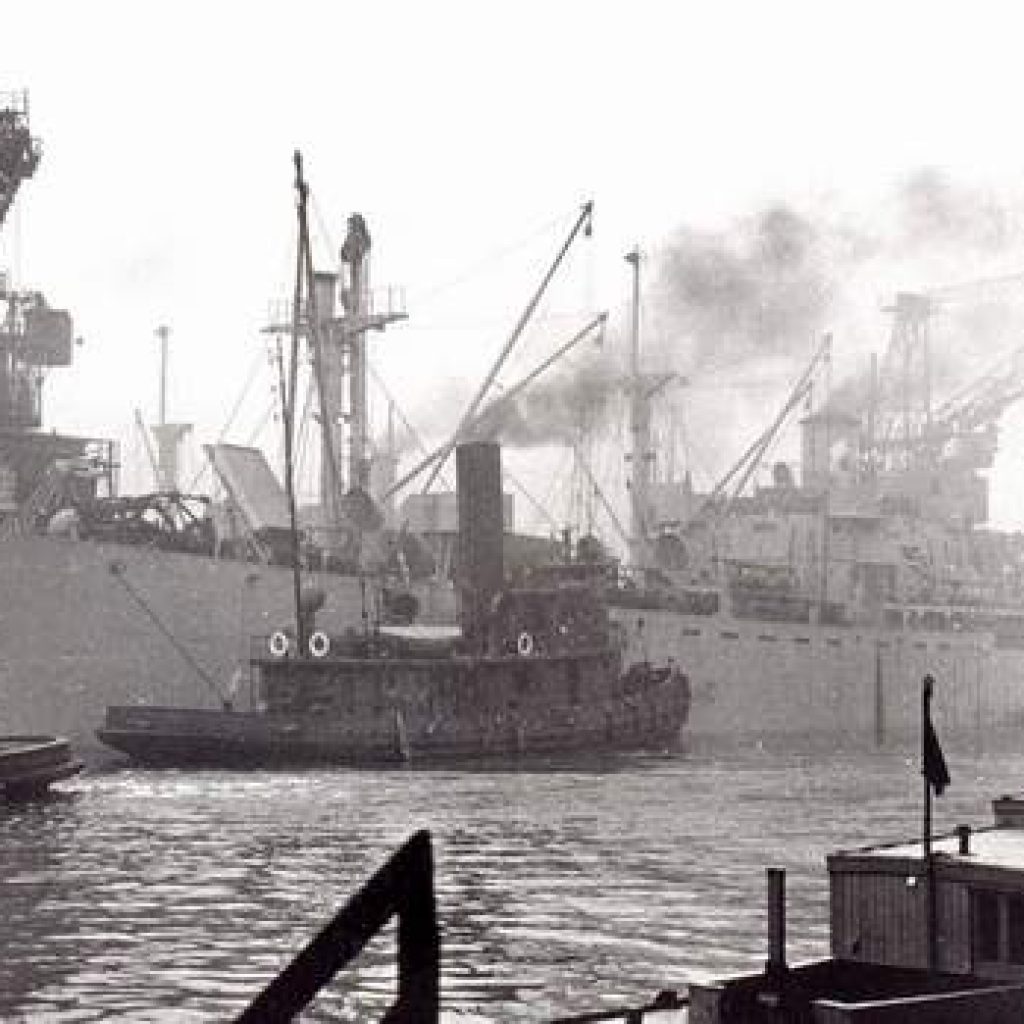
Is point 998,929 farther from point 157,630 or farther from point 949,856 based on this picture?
point 157,630

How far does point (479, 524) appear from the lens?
2835 inches

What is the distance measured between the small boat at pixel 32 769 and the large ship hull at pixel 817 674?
4150 cm

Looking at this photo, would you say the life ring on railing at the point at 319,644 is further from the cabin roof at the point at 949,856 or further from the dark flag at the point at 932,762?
the dark flag at the point at 932,762

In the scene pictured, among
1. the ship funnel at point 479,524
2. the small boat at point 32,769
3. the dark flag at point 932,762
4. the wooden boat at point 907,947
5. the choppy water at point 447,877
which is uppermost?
the ship funnel at point 479,524

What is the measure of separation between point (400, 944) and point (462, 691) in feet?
191

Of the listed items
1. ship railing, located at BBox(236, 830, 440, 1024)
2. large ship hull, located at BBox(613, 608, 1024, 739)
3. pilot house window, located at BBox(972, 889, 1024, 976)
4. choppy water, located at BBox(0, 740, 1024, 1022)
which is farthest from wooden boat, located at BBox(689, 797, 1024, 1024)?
large ship hull, located at BBox(613, 608, 1024, 739)

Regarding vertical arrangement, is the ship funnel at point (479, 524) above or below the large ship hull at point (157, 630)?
above

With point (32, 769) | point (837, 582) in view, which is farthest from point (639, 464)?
point (32, 769)

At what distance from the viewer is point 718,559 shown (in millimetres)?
98938

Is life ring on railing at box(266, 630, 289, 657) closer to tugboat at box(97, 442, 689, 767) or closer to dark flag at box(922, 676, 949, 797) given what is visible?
tugboat at box(97, 442, 689, 767)

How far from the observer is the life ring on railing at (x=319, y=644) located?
6226cm

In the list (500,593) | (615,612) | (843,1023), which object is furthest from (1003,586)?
(843,1023)

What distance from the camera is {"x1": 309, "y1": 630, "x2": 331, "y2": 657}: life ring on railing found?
204ft

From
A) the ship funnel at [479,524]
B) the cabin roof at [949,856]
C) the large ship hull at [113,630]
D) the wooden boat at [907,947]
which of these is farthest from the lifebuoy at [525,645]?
the wooden boat at [907,947]
